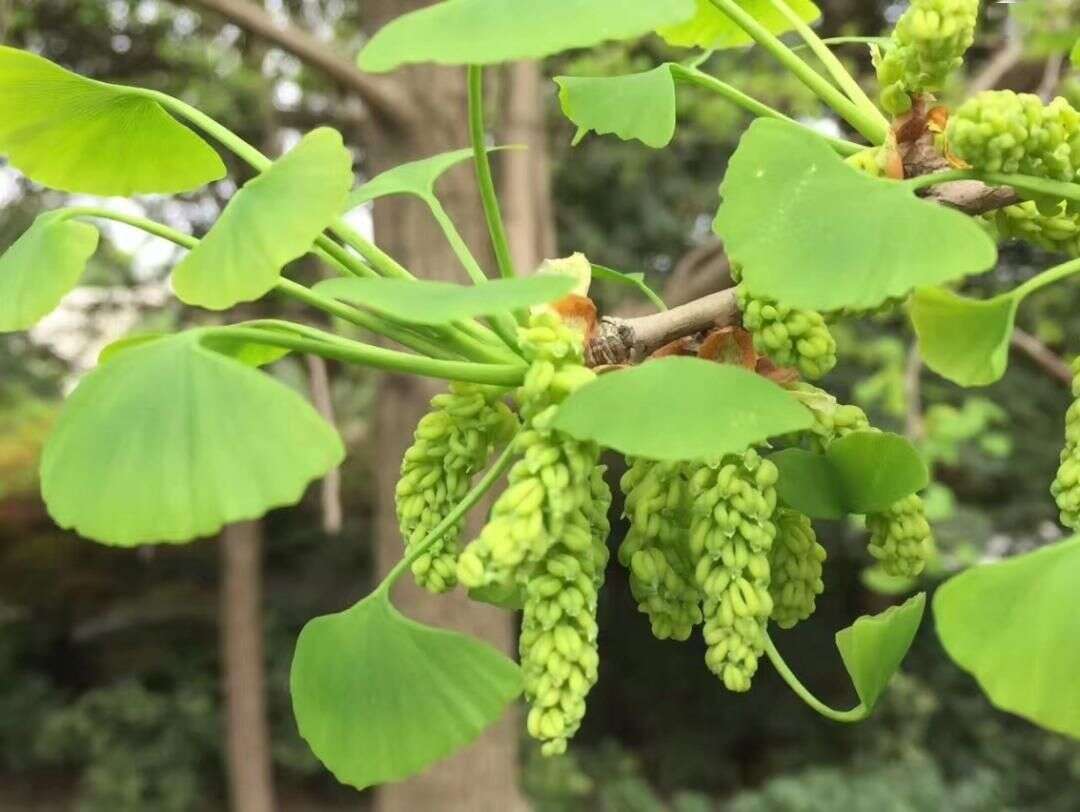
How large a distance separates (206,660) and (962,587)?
374 cm

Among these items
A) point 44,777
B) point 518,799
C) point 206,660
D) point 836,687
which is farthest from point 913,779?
point 44,777

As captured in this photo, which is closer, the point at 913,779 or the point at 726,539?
the point at 726,539

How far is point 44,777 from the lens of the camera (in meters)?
3.78

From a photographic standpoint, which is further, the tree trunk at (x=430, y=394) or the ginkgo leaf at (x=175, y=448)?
the tree trunk at (x=430, y=394)

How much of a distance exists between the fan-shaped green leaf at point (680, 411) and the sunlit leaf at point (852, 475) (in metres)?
Answer: 0.06

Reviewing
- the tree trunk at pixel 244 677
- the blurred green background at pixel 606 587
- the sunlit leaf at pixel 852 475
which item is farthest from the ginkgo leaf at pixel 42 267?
the tree trunk at pixel 244 677

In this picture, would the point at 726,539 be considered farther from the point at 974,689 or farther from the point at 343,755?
the point at 974,689

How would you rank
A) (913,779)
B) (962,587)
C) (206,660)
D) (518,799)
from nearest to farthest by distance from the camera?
1. (962,587)
2. (518,799)
3. (913,779)
4. (206,660)

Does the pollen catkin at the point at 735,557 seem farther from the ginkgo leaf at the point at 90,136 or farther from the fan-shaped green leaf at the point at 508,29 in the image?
the ginkgo leaf at the point at 90,136

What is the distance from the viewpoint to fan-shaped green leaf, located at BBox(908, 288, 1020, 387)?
324 millimetres

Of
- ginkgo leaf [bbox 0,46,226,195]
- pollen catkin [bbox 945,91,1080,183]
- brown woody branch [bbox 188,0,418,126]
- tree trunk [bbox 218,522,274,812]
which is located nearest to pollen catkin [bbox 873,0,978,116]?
pollen catkin [bbox 945,91,1080,183]

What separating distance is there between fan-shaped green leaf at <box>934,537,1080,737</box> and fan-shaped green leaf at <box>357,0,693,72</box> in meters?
0.16

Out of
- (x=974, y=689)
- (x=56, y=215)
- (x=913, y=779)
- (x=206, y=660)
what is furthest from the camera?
(x=206, y=660)

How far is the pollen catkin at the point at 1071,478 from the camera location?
342 millimetres
